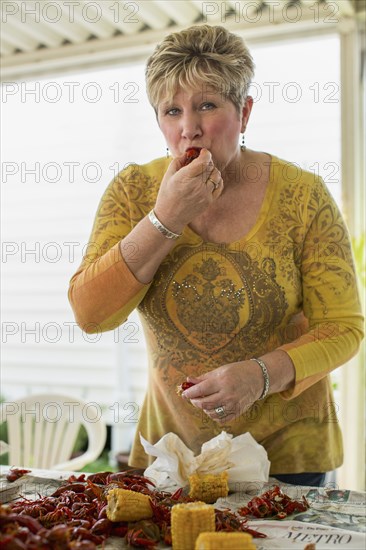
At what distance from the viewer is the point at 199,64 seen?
1659mm

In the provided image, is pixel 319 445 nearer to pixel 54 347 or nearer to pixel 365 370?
pixel 365 370

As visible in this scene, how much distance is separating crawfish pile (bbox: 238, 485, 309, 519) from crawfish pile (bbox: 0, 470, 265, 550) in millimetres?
54

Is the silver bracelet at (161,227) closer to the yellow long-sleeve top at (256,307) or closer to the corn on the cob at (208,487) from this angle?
the yellow long-sleeve top at (256,307)

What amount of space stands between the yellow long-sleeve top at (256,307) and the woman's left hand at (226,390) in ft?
0.46

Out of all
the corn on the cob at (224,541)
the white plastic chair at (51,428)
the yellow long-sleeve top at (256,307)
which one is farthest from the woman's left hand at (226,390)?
the white plastic chair at (51,428)

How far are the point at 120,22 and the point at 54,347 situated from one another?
7.10 ft

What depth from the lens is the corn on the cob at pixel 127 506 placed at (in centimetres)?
124

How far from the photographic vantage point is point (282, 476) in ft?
5.69

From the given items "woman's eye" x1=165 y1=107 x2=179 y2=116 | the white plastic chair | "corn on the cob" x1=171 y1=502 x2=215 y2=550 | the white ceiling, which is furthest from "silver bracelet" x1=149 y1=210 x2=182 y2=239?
the white ceiling

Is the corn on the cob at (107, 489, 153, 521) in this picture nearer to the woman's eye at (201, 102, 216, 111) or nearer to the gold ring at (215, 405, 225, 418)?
the gold ring at (215, 405, 225, 418)

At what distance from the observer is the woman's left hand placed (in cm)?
152

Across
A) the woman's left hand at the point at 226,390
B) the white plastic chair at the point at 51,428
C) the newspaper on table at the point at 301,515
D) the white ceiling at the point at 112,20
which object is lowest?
the white plastic chair at the point at 51,428

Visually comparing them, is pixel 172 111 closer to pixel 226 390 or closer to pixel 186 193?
pixel 186 193

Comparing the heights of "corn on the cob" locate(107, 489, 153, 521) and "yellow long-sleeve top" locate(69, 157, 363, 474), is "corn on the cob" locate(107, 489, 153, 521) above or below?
below
